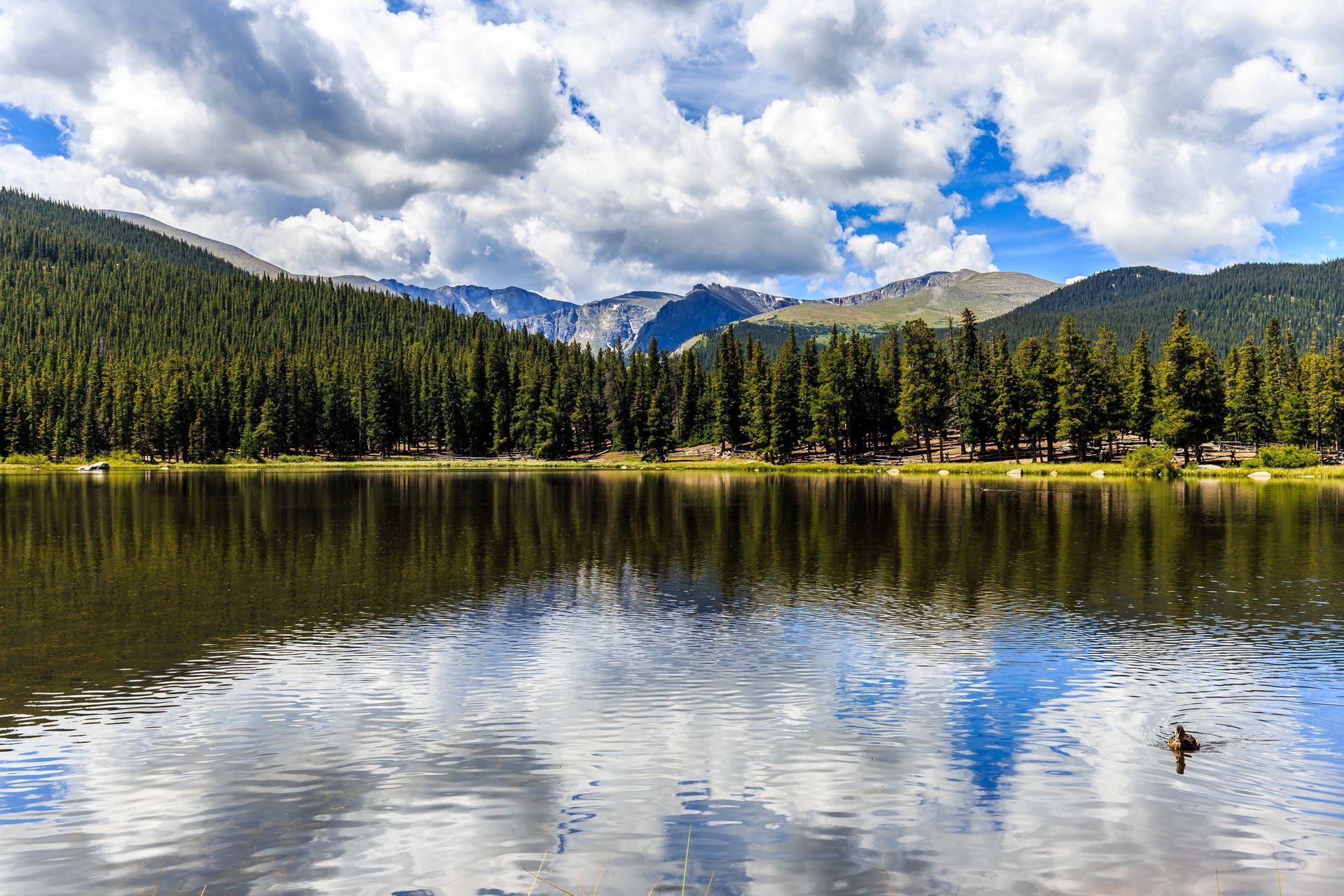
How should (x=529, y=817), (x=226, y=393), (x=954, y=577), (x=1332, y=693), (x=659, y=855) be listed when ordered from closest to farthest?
(x=659, y=855) < (x=529, y=817) < (x=1332, y=693) < (x=954, y=577) < (x=226, y=393)

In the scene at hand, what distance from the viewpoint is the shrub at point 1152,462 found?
3895 inches

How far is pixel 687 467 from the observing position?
14038 cm

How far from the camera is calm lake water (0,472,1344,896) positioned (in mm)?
10195

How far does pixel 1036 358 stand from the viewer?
121 m

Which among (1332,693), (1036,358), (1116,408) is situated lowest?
(1332,693)

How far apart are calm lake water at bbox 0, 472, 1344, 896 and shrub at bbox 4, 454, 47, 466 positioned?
15404cm

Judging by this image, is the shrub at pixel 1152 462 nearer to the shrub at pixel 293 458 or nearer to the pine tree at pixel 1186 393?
the pine tree at pixel 1186 393

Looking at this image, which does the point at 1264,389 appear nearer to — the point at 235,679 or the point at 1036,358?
the point at 1036,358

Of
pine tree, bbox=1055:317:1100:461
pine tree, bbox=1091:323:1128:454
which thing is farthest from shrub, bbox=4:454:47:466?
pine tree, bbox=1091:323:1128:454

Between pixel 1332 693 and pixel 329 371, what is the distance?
187 metres

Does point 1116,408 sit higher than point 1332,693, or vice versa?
point 1116,408

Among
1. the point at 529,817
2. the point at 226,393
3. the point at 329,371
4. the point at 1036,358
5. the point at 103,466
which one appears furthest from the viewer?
the point at 329,371

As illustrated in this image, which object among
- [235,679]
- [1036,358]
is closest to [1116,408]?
[1036,358]

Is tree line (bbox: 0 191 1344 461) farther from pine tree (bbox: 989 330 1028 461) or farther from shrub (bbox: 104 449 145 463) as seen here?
shrub (bbox: 104 449 145 463)
